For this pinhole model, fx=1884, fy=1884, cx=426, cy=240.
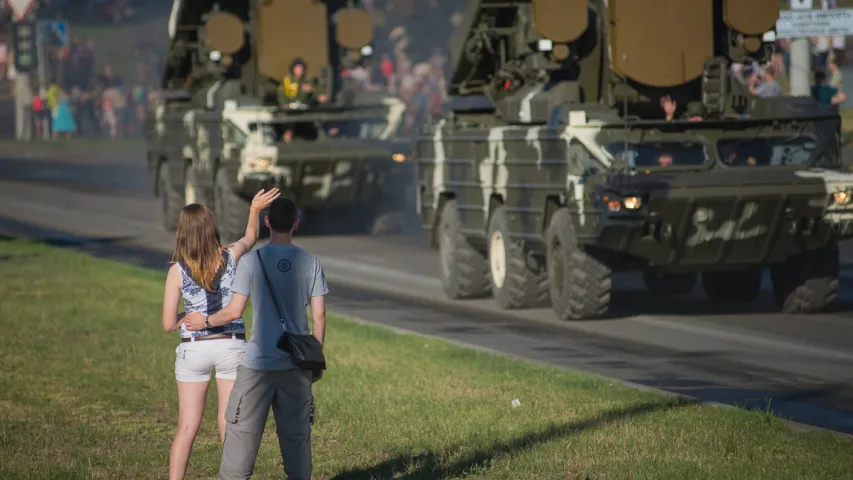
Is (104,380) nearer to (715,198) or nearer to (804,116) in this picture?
(715,198)

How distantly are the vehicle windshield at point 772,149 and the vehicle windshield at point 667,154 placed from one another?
293 mm

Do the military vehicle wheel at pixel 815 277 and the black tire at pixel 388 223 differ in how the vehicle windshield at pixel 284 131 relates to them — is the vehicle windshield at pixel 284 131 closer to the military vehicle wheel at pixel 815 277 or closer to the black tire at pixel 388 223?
the black tire at pixel 388 223

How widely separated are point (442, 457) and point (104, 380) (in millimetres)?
4244

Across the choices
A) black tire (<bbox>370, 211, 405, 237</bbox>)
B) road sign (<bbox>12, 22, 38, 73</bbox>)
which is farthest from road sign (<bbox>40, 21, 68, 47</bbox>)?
black tire (<bbox>370, 211, 405, 237</bbox>)

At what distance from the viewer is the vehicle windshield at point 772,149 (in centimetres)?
1683

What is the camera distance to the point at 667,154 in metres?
16.6

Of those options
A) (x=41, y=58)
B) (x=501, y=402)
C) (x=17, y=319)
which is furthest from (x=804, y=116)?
(x=41, y=58)

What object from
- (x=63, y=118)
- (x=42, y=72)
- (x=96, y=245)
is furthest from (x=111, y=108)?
(x=96, y=245)

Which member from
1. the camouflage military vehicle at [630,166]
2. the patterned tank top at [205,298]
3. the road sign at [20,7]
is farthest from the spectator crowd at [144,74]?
the patterned tank top at [205,298]

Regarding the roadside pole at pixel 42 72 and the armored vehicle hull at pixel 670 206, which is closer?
the armored vehicle hull at pixel 670 206

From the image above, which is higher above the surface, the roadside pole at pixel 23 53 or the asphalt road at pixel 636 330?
the roadside pole at pixel 23 53

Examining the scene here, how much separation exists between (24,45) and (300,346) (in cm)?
4640

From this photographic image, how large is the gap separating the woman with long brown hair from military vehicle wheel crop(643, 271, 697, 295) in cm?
1084

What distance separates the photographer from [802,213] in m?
16.3
